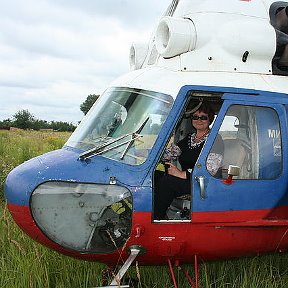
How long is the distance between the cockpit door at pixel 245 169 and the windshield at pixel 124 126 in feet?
1.49

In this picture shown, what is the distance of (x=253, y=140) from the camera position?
4.34m

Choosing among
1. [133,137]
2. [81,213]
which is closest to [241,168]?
[133,137]

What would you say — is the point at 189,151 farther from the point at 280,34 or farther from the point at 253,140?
the point at 280,34

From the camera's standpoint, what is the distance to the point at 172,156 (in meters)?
4.61

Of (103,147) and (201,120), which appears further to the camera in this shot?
(201,120)

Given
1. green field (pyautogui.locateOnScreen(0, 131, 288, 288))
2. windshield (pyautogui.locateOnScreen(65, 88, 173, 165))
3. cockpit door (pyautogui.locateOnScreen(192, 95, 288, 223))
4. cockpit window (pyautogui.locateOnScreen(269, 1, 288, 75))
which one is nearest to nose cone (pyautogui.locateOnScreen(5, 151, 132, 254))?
windshield (pyautogui.locateOnScreen(65, 88, 173, 165))

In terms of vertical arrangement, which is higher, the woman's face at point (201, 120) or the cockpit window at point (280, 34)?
the cockpit window at point (280, 34)

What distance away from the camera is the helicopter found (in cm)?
387

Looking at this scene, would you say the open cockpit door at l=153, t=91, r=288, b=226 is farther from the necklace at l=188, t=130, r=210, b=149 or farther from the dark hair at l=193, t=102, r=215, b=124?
the necklace at l=188, t=130, r=210, b=149

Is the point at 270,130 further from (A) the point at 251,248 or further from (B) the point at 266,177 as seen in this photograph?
(A) the point at 251,248

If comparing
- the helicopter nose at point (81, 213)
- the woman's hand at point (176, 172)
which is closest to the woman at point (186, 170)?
the woman's hand at point (176, 172)

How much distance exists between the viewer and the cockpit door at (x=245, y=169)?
4.01m

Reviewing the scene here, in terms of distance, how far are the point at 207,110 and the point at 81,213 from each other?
1468 mm

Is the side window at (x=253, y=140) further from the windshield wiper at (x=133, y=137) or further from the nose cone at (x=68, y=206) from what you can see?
the nose cone at (x=68, y=206)
